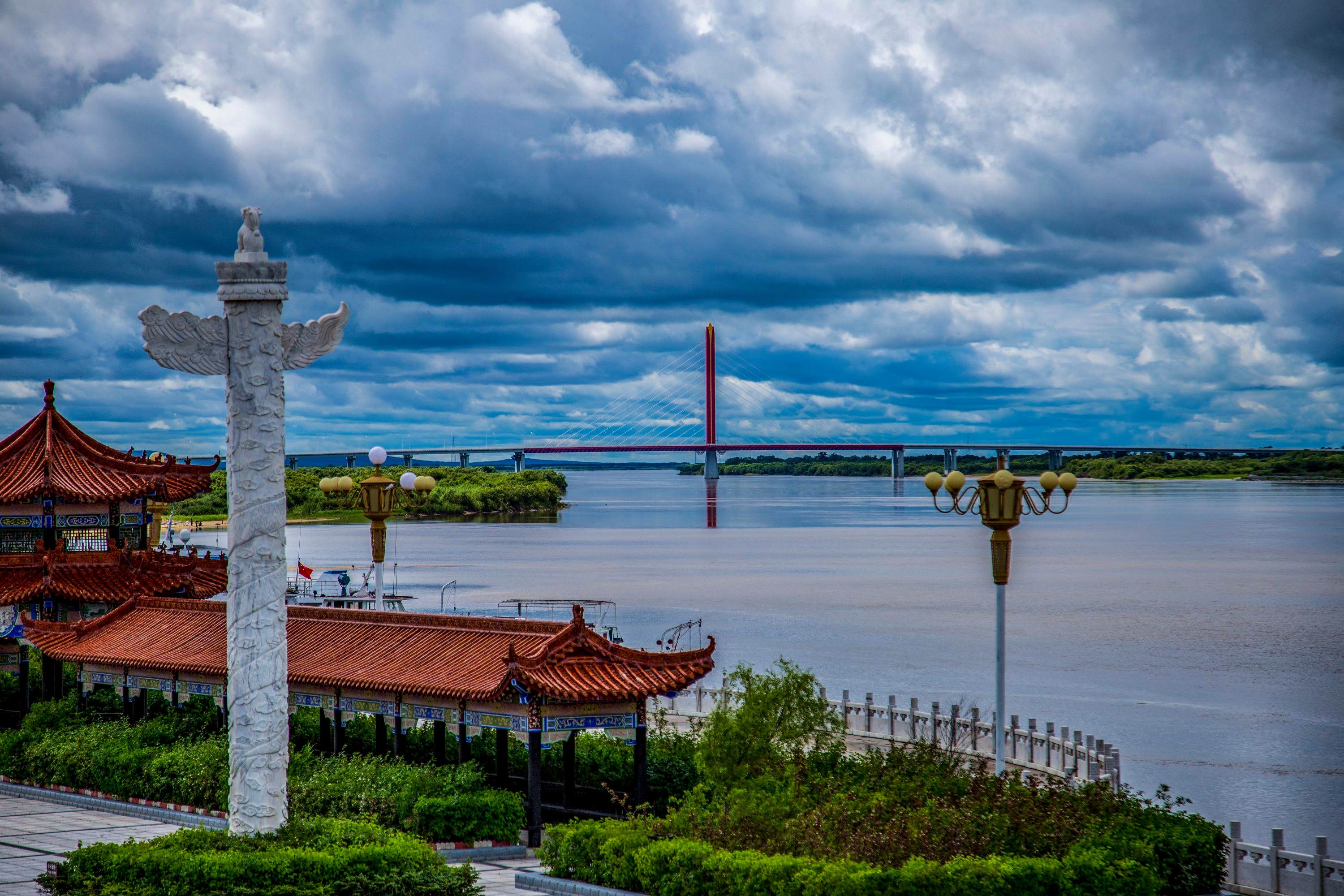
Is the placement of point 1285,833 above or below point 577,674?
below

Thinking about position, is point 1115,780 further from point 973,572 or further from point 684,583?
point 973,572

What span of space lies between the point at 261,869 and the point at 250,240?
5.98 m

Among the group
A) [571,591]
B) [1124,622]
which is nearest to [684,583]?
[571,591]

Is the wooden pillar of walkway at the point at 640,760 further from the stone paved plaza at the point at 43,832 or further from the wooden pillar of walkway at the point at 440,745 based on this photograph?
the stone paved plaza at the point at 43,832

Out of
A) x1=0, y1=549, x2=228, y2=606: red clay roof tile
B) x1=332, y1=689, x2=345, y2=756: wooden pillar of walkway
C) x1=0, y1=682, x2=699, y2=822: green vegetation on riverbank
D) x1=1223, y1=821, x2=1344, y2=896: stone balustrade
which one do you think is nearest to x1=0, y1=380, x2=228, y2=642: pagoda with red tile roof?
x1=0, y1=549, x2=228, y2=606: red clay roof tile

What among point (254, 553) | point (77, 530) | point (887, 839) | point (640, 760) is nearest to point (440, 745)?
point (640, 760)

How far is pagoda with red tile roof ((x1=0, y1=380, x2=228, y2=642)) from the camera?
74.0 ft

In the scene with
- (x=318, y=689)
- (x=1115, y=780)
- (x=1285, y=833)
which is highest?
(x=318, y=689)

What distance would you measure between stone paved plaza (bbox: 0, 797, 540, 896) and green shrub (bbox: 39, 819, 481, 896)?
1.32 m

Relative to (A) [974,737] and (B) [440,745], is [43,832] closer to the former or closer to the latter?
(B) [440,745]

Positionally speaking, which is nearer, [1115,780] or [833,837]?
[833,837]

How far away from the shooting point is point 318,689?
17.8m

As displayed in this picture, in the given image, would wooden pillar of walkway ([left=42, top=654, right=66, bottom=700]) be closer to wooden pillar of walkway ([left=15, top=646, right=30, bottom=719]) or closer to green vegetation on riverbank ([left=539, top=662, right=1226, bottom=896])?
wooden pillar of walkway ([left=15, top=646, right=30, bottom=719])

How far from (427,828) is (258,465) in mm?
5222
